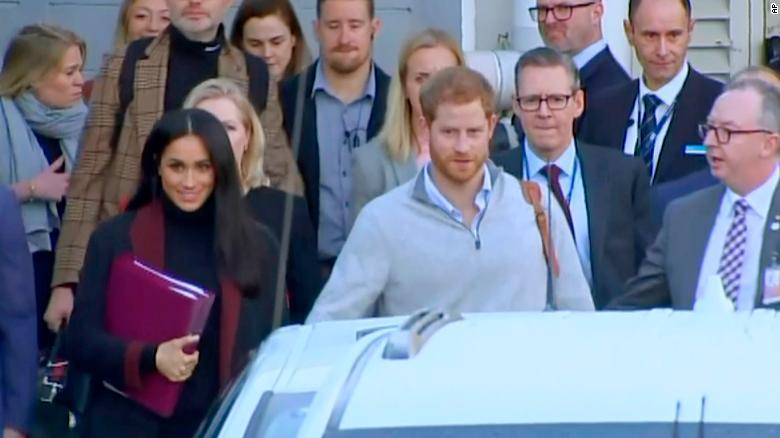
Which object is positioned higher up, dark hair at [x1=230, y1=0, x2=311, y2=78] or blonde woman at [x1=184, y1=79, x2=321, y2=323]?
dark hair at [x1=230, y1=0, x2=311, y2=78]

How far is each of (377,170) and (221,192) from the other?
127 cm

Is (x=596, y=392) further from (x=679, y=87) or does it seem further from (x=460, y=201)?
(x=679, y=87)

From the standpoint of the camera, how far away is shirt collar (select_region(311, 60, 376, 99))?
739 centimetres

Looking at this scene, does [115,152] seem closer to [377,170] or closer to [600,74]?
[377,170]

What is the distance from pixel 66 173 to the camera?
25.0ft

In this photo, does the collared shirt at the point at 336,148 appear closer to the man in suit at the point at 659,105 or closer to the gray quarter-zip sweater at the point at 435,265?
the man in suit at the point at 659,105

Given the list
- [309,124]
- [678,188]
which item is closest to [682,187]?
[678,188]

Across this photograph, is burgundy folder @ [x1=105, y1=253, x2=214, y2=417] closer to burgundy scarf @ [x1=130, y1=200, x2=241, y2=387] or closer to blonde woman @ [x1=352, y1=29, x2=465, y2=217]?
burgundy scarf @ [x1=130, y1=200, x2=241, y2=387]

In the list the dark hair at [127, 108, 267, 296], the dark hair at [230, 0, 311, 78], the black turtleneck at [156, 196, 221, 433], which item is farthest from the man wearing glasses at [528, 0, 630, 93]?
the black turtleneck at [156, 196, 221, 433]

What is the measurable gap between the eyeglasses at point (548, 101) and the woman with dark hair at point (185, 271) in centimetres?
143

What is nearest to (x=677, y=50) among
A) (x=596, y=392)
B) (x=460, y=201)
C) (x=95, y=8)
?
(x=460, y=201)

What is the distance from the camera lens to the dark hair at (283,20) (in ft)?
25.8

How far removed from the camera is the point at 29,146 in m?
7.60

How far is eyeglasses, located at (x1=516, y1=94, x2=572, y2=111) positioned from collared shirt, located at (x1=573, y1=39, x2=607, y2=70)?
3.26 feet
